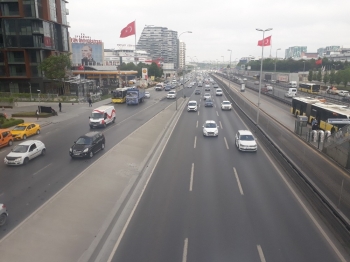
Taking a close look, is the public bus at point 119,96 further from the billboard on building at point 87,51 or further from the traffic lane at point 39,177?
the billboard on building at point 87,51

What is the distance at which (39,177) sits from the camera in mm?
18234

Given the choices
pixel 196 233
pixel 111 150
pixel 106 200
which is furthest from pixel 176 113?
pixel 196 233

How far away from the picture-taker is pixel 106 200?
580 inches

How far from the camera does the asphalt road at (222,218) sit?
10.7m

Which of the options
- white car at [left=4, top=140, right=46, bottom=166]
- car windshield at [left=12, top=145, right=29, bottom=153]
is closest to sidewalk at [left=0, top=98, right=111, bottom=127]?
white car at [left=4, top=140, right=46, bottom=166]

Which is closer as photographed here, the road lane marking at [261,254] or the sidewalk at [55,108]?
the road lane marking at [261,254]

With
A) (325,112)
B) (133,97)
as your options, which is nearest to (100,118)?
(133,97)

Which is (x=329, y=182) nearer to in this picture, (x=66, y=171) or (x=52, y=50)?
(x=66, y=171)

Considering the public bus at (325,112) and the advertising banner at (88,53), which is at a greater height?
the advertising banner at (88,53)

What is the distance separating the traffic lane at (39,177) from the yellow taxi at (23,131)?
202 cm

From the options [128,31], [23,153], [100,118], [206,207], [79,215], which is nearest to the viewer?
[79,215]

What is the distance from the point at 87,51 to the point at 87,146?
5127 inches

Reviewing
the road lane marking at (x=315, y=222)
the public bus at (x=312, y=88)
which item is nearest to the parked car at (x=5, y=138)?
the road lane marking at (x=315, y=222)

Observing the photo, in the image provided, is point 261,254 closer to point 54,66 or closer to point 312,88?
point 54,66
